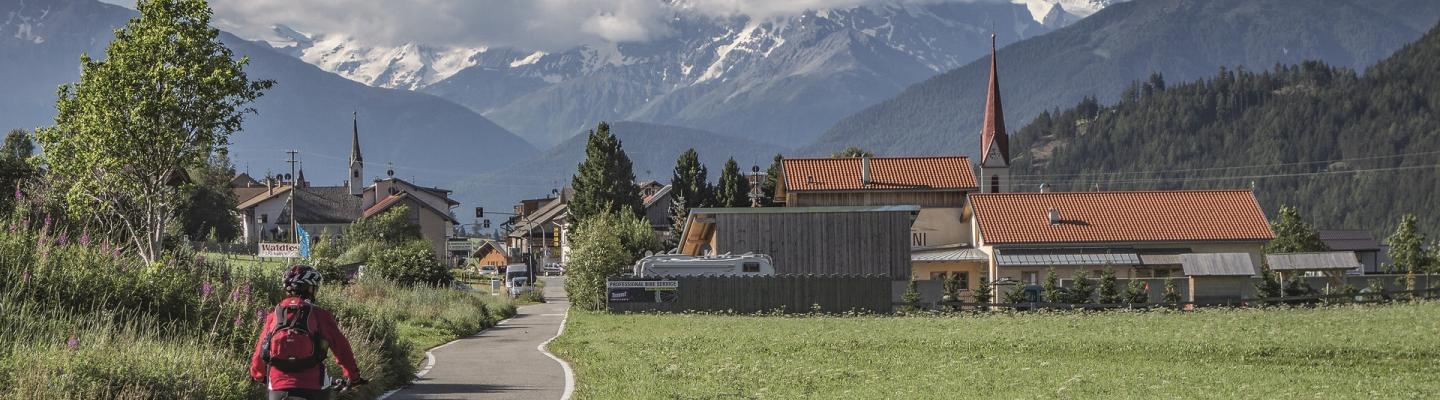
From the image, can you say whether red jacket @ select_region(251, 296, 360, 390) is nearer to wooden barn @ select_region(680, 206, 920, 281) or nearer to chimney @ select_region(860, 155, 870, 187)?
wooden barn @ select_region(680, 206, 920, 281)

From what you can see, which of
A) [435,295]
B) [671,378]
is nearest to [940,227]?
[435,295]

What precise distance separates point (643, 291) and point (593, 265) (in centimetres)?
695

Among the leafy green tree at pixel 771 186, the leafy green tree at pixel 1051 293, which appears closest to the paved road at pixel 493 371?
the leafy green tree at pixel 1051 293

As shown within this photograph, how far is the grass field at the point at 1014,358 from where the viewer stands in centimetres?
1989

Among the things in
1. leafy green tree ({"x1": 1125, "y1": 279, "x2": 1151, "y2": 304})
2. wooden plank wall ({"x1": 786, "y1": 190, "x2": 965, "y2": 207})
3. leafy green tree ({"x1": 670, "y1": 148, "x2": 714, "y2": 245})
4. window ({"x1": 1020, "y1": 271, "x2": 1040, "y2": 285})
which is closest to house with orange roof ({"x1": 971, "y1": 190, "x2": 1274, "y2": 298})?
window ({"x1": 1020, "y1": 271, "x2": 1040, "y2": 285})

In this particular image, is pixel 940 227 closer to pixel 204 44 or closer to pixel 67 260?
pixel 204 44

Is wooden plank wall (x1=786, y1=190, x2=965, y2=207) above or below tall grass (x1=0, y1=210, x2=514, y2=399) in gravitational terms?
above

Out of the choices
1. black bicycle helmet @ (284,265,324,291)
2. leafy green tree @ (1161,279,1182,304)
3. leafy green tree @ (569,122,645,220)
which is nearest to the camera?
black bicycle helmet @ (284,265,324,291)

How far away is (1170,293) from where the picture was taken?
55906 mm

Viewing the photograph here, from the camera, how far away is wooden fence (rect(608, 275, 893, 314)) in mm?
52219

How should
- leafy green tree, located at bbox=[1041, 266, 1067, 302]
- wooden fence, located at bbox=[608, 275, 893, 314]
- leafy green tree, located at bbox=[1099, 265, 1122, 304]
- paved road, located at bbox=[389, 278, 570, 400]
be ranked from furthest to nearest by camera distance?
1. leafy green tree, located at bbox=[1041, 266, 1067, 302]
2. leafy green tree, located at bbox=[1099, 265, 1122, 304]
3. wooden fence, located at bbox=[608, 275, 893, 314]
4. paved road, located at bbox=[389, 278, 570, 400]

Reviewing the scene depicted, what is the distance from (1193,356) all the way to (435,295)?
2512 centimetres

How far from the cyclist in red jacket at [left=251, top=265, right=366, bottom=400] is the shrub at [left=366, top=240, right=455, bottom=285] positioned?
43.9m

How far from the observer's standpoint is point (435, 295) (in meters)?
46.1
